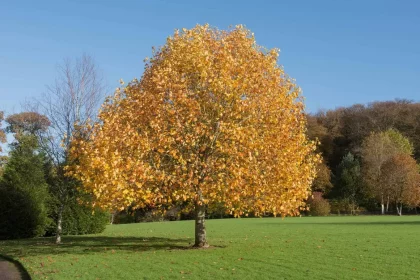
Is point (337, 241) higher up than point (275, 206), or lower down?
lower down

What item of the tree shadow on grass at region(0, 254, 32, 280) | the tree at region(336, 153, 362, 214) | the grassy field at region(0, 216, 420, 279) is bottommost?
the tree shadow on grass at region(0, 254, 32, 280)

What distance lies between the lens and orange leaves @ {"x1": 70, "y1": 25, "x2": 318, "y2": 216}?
15.5 metres

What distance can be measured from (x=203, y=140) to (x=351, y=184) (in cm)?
5576

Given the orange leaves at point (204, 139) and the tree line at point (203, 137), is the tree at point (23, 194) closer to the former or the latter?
the tree line at point (203, 137)

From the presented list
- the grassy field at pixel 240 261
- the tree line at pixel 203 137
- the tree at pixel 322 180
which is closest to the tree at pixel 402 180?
the tree at pixel 322 180

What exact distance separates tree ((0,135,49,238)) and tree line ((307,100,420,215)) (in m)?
33.7

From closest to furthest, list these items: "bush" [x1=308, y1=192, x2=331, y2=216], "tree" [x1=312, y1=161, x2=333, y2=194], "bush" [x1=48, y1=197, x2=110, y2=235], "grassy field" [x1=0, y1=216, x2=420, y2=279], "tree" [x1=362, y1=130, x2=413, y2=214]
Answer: "grassy field" [x1=0, y1=216, x2=420, y2=279] < "bush" [x1=48, y1=197, x2=110, y2=235] < "bush" [x1=308, y1=192, x2=331, y2=216] < "tree" [x1=362, y1=130, x2=413, y2=214] < "tree" [x1=312, y1=161, x2=333, y2=194]

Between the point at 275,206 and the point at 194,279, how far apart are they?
5900 mm

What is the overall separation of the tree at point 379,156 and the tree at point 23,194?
1898 inches

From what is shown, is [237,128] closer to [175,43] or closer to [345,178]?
[175,43]

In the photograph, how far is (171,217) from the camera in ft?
192

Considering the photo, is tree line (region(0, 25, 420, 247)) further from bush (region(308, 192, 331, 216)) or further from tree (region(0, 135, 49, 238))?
bush (region(308, 192, 331, 216))

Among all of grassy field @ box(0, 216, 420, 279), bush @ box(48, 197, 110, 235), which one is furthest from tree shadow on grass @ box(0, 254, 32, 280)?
bush @ box(48, 197, 110, 235)

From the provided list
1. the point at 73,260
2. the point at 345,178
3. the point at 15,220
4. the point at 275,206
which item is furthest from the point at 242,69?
the point at 345,178
